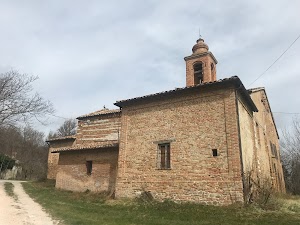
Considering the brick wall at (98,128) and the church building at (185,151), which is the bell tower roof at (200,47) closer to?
the church building at (185,151)

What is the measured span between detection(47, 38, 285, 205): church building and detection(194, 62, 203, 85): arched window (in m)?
0.74

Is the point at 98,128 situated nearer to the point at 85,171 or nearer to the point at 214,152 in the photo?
the point at 85,171

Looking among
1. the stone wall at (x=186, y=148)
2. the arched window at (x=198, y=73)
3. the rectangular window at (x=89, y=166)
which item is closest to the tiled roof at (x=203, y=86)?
the stone wall at (x=186, y=148)

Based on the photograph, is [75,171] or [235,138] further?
[75,171]

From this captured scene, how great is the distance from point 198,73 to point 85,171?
10.4 meters

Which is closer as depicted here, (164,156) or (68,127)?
(164,156)

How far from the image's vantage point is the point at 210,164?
11773 mm

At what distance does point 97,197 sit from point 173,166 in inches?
202

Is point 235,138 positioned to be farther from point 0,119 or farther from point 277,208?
point 0,119

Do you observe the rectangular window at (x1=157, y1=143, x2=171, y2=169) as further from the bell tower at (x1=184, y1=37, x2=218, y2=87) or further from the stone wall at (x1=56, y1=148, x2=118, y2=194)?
the bell tower at (x1=184, y1=37, x2=218, y2=87)

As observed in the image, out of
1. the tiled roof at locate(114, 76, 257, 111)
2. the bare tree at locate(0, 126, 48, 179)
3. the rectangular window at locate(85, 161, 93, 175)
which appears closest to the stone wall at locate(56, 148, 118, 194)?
the rectangular window at locate(85, 161, 93, 175)

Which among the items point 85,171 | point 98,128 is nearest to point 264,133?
point 85,171

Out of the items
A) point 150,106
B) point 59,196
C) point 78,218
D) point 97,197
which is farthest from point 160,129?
point 59,196

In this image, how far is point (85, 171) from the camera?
17.1 m
